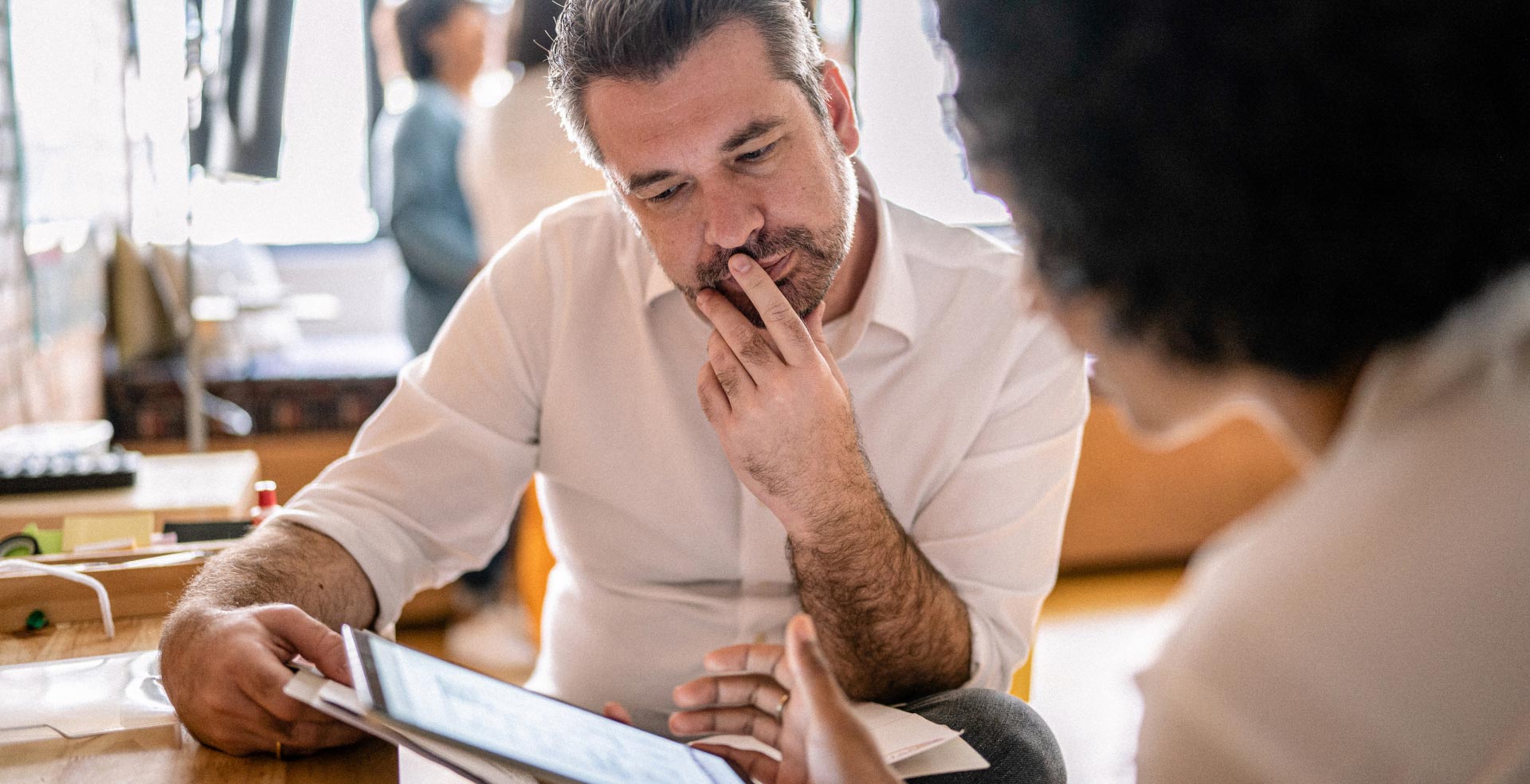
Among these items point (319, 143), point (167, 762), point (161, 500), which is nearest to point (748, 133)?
point (167, 762)

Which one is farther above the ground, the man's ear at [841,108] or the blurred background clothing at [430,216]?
the man's ear at [841,108]

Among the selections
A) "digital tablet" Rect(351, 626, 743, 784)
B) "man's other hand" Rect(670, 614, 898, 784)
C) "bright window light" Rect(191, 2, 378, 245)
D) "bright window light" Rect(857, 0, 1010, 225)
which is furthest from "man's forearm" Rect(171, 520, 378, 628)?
"bright window light" Rect(191, 2, 378, 245)

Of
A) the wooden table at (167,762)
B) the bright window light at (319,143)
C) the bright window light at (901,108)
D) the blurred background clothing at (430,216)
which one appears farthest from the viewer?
the bright window light at (901,108)

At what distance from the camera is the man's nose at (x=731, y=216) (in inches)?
43.8

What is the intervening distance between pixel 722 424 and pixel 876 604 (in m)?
0.23

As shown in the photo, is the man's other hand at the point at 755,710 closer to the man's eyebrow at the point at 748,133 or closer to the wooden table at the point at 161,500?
the man's eyebrow at the point at 748,133

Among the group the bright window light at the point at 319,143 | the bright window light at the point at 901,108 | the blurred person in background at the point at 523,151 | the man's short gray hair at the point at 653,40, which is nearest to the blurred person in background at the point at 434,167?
the blurred person in background at the point at 523,151

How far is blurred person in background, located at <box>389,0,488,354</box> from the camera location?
2676mm

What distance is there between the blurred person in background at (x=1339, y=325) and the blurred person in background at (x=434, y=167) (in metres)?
2.26

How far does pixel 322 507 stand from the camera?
119 centimetres

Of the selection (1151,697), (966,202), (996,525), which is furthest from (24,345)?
(966,202)

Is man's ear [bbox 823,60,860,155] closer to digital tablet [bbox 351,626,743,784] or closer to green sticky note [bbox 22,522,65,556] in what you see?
digital tablet [bbox 351,626,743,784]

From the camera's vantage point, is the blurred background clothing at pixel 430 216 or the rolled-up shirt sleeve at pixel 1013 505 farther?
the blurred background clothing at pixel 430 216

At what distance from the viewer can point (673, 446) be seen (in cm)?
128
